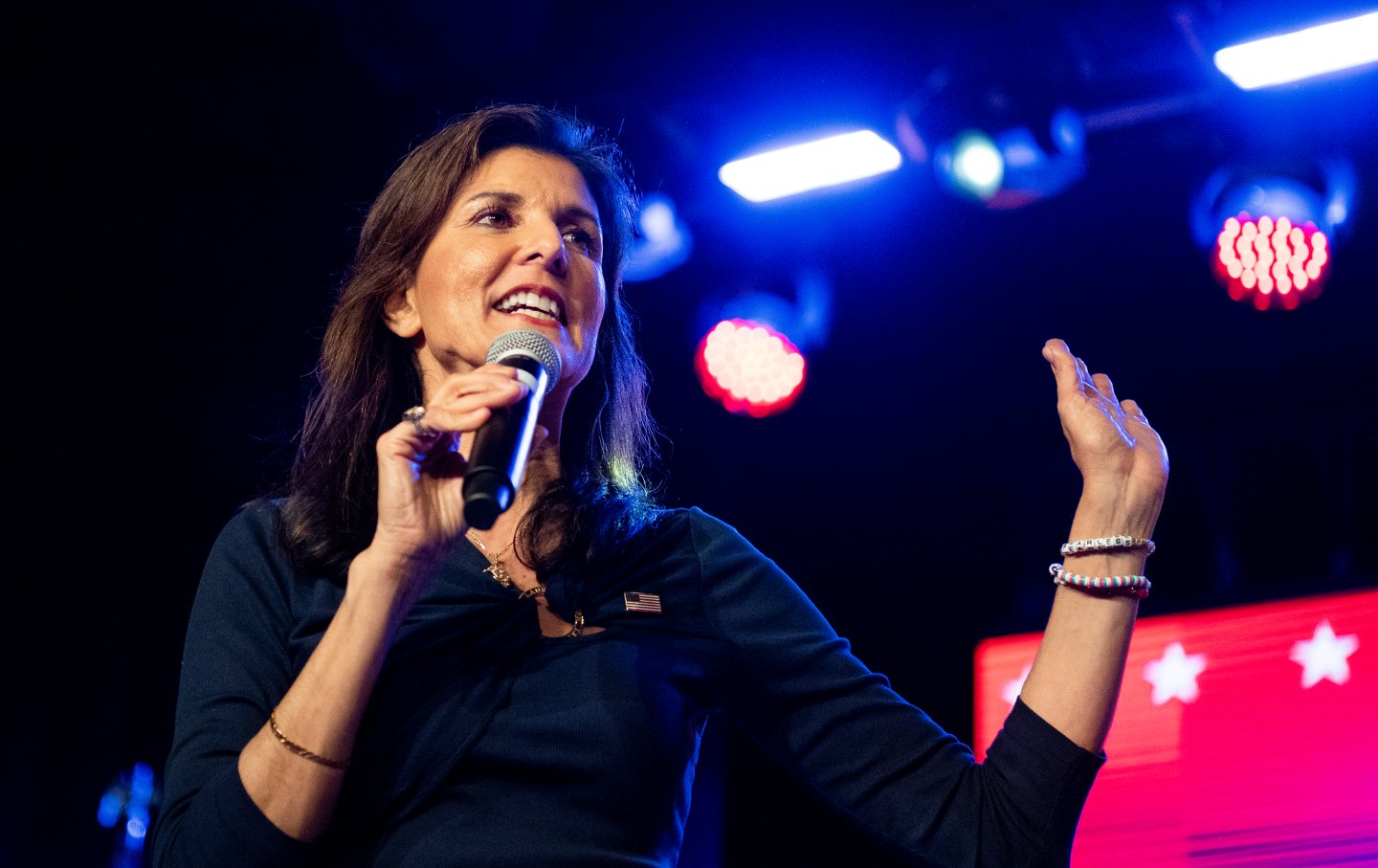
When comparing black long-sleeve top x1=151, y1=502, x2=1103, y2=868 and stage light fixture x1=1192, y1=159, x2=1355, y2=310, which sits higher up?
stage light fixture x1=1192, y1=159, x2=1355, y2=310

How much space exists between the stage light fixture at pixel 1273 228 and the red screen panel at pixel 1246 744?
79 centimetres

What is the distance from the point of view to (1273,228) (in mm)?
3359

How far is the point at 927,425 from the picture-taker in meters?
4.04

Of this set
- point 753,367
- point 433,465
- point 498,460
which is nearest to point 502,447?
point 498,460

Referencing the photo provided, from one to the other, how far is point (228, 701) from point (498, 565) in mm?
357

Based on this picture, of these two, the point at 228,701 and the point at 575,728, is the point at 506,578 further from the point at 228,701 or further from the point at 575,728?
the point at 228,701

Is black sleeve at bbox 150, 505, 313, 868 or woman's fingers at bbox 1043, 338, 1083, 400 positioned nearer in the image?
black sleeve at bbox 150, 505, 313, 868

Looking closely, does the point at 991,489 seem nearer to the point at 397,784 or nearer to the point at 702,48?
the point at 702,48

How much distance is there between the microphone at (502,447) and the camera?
3.50ft

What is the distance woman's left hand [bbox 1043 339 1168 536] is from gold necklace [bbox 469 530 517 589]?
659 mm

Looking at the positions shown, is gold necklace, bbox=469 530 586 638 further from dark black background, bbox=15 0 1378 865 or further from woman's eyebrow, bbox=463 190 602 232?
dark black background, bbox=15 0 1378 865

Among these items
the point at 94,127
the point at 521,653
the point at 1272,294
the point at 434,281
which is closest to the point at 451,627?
the point at 521,653

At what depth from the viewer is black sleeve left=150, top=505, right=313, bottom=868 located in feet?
4.00

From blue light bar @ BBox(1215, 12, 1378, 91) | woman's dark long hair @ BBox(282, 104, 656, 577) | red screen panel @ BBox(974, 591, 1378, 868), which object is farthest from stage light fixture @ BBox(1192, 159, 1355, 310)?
woman's dark long hair @ BBox(282, 104, 656, 577)
